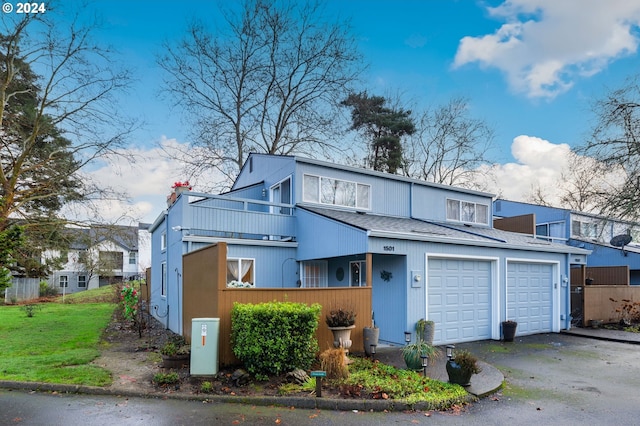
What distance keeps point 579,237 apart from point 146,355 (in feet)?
77.6

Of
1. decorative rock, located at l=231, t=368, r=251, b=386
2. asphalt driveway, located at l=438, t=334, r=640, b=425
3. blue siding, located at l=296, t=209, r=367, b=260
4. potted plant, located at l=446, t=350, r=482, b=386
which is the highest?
blue siding, located at l=296, t=209, r=367, b=260

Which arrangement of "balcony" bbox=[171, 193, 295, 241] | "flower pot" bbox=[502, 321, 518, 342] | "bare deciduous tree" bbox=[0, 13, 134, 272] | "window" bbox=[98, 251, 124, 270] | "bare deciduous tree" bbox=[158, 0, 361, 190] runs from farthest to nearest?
"bare deciduous tree" bbox=[158, 0, 361, 190]
"window" bbox=[98, 251, 124, 270]
"bare deciduous tree" bbox=[0, 13, 134, 272]
"flower pot" bbox=[502, 321, 518, 342]
"balcony" bbox=[171, 193, 295, 241]

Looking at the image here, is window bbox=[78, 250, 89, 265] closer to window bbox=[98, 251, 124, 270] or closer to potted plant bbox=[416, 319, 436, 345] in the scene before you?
window bbox=[98, 251, 124, 270]

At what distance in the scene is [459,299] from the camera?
1230cm

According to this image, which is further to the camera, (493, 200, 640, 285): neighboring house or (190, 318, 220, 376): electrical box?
(493, 200, 640, 285): neighboring house

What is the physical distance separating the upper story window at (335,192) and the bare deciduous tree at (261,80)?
12.2 m

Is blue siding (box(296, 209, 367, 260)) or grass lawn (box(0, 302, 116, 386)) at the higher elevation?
blue siding (box(296, 209, 367, 260))

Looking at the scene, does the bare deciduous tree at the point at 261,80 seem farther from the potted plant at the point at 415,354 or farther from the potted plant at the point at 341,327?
the potted plant at the point at 415,354

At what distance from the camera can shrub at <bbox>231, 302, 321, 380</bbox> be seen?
7.59 meters

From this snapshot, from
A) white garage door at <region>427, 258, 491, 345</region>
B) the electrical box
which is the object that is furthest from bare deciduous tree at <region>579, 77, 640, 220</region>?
the electrical box

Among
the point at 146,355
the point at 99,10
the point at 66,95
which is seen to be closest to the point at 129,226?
the point at 66,95

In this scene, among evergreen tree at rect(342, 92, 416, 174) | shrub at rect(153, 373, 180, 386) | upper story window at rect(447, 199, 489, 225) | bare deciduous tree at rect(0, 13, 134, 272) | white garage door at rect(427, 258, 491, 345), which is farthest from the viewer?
evergreen tree at rect(342, 92, 416, 174)

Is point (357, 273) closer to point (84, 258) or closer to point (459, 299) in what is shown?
point (459, 299)

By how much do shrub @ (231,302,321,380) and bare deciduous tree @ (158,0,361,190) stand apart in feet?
64.5
